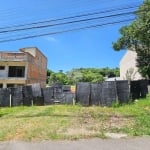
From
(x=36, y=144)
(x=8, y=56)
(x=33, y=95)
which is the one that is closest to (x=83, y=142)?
(x=36, y=144)

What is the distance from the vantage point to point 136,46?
36938mm

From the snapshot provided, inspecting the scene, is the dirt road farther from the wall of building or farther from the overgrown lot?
the wall of building

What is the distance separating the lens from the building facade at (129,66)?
163ft

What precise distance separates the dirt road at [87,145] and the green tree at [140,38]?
21.4 m

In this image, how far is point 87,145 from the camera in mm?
11016

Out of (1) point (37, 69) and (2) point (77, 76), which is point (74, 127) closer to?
(1) point (37, 69)

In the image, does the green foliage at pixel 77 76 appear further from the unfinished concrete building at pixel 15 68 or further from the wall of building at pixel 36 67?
the unfinished concrete building at pixel 15 68

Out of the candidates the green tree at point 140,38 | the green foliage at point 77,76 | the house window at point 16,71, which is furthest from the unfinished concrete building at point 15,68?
the green foliage at point 77,76

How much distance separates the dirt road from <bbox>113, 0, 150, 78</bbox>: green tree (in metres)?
21.4

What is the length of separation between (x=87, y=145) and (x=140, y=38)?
24543 mm

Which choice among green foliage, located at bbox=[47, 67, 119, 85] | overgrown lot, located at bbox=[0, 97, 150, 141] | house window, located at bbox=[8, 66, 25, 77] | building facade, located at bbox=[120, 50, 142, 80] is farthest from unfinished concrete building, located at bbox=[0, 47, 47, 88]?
green foliage, located at bbox=[47, 67, 119, 85]

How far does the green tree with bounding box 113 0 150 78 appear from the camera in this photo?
32.7 metres

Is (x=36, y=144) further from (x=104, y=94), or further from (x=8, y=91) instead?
(x=8, y=91)

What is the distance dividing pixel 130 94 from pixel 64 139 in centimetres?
1272
